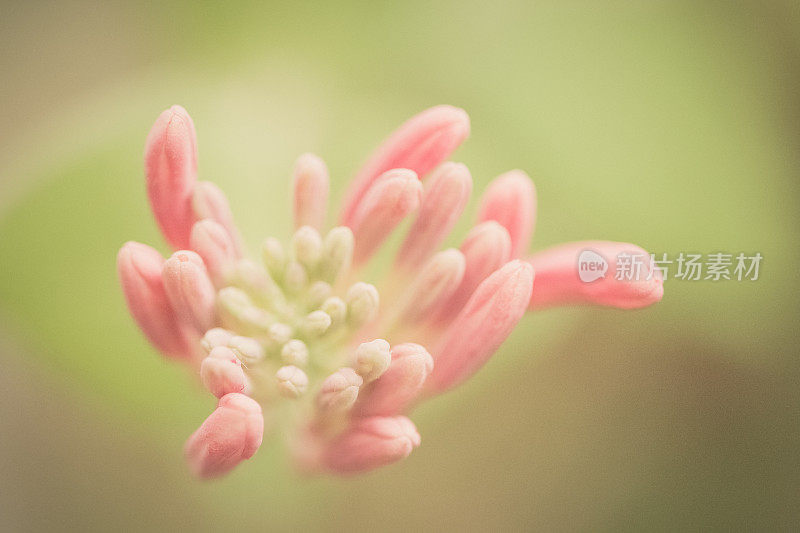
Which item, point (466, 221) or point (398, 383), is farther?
point (466, 221)

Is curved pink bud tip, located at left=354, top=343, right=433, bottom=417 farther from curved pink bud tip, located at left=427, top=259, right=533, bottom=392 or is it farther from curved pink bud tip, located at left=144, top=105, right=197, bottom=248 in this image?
curved pink bud tip, located at left=144, top=105, right=197, bottom=248

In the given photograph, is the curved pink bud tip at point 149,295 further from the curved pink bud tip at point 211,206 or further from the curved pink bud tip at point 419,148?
the curved pink bud tip at point 419,148

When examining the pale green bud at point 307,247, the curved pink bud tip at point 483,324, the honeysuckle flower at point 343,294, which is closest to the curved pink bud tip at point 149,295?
the honeysuckle flower at point 343,294

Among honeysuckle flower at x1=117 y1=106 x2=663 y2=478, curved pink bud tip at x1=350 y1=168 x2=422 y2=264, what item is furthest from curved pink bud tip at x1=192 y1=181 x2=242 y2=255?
curved pink bud tip at x1=350 y1=168 x2=422 y2=264

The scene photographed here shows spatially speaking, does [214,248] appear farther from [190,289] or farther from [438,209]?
[438,209]

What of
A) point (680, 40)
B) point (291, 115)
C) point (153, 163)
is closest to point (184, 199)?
point (153, 163)

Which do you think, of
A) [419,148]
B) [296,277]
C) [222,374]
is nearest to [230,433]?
[222,374]
